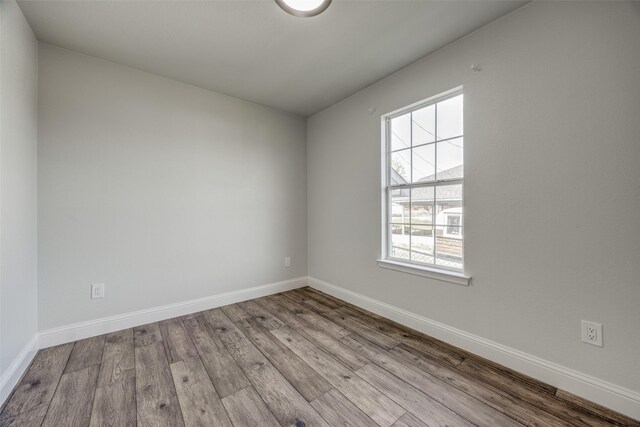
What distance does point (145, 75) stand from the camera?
8.38 feet

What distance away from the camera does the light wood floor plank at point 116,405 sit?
1.37m

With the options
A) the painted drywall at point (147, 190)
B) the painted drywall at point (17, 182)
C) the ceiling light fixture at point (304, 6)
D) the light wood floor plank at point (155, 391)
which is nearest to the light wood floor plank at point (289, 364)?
the light wood floor plank at point (155, 391)

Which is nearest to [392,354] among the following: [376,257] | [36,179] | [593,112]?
[376,257]

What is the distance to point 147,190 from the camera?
8.40 ft

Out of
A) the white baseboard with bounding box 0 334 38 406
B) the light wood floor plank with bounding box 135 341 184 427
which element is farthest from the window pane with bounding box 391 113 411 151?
the white baseboard with bounding box 0 334 38 406

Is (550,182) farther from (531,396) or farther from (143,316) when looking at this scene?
(143,316)

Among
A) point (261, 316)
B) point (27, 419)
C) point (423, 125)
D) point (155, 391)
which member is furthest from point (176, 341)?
point (423, 125)

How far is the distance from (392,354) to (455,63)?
2366 mm

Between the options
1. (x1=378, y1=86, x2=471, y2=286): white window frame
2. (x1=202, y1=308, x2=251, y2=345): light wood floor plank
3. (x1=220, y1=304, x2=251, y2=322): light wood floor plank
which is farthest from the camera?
(x1=220, y1=304, x2=251, y2=322): light wood floor plank

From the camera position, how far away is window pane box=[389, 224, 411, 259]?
8.41ft

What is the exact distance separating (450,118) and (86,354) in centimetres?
349

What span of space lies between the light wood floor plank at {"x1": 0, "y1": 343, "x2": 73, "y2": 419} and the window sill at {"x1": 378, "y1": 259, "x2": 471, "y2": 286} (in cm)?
260

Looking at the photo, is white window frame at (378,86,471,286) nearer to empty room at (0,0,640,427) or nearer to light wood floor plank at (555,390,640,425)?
empty room at (0,0,640,427)

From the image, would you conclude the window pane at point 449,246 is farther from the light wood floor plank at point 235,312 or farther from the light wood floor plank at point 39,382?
the light wood floor plank at point 39,382
